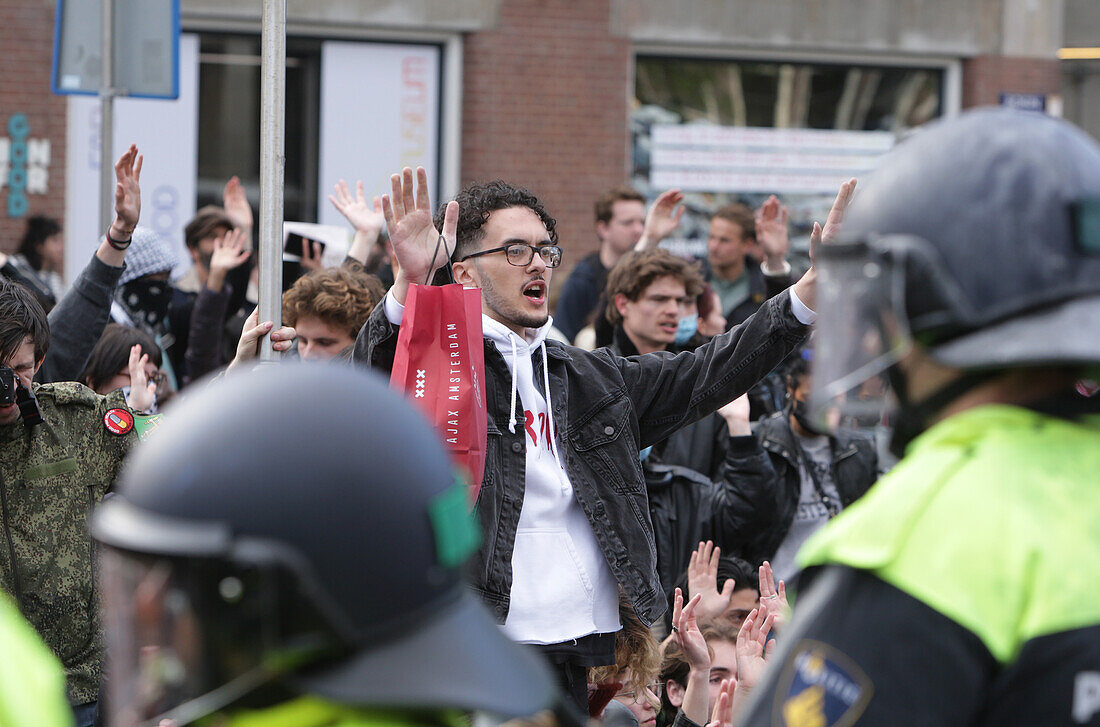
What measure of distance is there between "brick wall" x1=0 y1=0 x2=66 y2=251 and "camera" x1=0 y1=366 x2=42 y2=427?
7.19 meters

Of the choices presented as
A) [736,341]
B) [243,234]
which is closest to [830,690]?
[736,341]

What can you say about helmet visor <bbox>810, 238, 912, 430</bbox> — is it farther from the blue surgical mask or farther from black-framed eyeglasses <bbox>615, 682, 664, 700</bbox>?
the blue surgical mask

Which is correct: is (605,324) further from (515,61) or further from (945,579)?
(515,61)

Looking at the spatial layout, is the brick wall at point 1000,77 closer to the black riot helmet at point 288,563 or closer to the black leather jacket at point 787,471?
the black leather jacket at point 787,471

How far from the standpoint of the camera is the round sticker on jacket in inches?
147

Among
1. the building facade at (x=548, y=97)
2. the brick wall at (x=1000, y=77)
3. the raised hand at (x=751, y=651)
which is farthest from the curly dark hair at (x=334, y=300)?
the brick wall at (x=1000, y=77)

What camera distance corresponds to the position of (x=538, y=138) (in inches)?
441

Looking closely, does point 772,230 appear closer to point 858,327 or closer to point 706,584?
point 706,584

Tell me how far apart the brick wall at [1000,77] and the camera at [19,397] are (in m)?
10.2

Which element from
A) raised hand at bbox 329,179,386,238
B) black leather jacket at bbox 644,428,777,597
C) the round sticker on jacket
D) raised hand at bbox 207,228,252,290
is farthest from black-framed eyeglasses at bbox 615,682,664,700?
raised hand at bbox 207,228,252,290

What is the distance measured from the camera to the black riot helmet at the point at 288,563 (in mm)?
1205

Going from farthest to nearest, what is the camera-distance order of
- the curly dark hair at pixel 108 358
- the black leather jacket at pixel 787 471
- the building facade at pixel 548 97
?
the building facade at pixel 548 97 → the black leather jacket at pixel 787 471 → the curly dark hair at pixel 108 358

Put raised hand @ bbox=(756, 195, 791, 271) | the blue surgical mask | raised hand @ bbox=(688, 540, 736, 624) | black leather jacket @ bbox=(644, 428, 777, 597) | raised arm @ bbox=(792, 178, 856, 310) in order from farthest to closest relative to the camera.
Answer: the blue surgical mask, raised hand @ bbox=(756, 195, 791, 271), black leather jacket @ bbox=(644, 428, 777, 597), raised hand @ bbox=(688, 540, 736, 624), raised arm @ bbox=(792, 178, 856, 310)

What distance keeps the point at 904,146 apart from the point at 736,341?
2.08 metres
